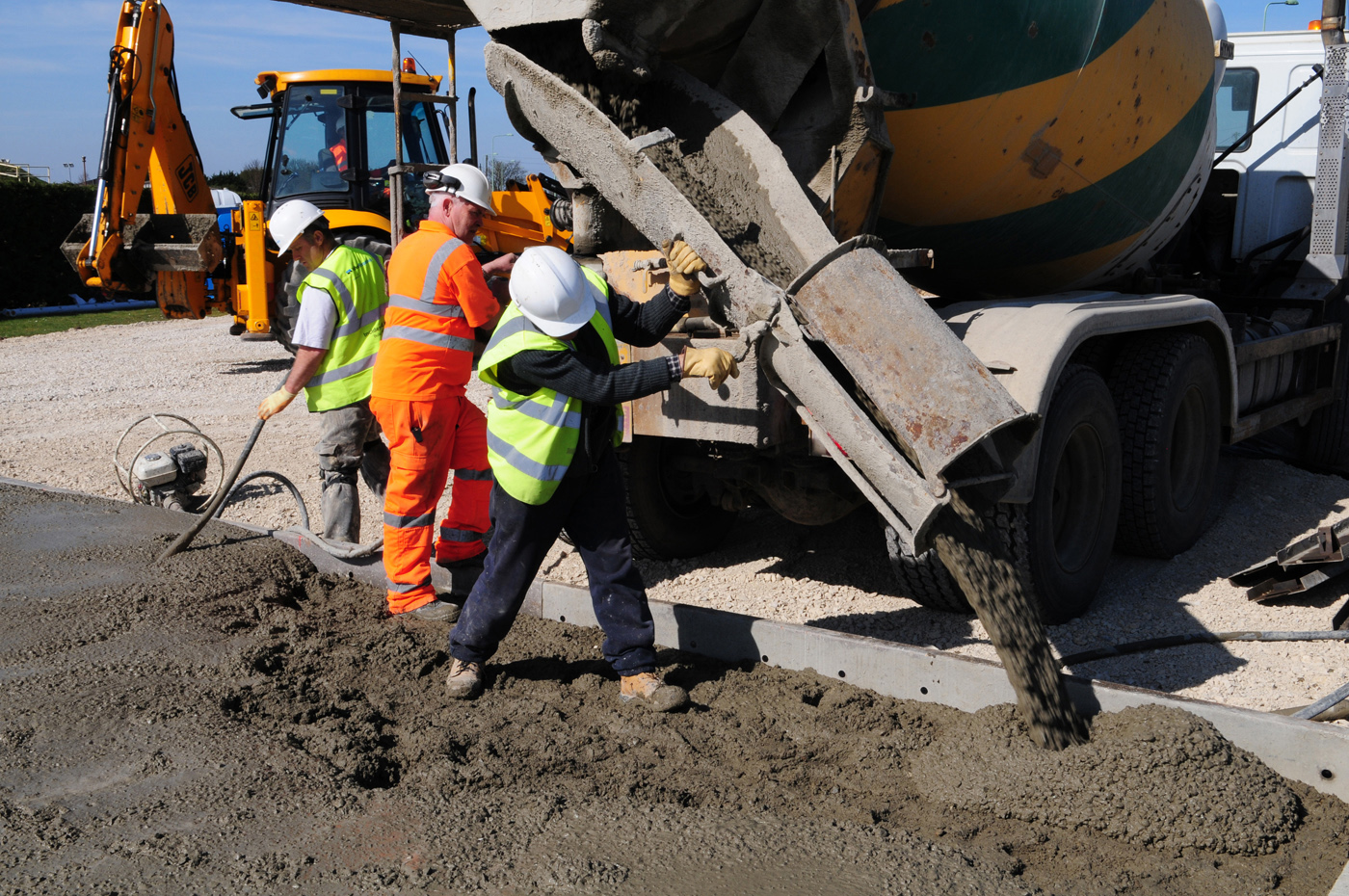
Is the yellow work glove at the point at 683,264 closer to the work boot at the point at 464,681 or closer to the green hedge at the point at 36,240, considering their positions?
the work boot at the point at 464,681

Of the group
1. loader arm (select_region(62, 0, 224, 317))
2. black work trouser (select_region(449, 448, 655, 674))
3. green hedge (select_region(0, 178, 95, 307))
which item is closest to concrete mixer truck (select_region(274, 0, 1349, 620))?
black work trouser (select_region(449, 448, 655, 674))

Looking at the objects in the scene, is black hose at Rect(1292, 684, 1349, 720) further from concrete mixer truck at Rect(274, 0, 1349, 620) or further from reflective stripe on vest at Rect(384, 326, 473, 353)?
reflective stripe on vest at Rect(384, 326, 473, 353)

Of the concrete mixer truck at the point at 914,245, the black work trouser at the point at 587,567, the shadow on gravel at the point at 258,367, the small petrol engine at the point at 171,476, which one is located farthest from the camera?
the shadow on gravel at the point at 258,367

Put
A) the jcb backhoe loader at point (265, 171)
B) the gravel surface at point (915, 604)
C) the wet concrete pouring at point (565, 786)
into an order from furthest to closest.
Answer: the jcb backhoe loader at point (265, 171) → the gravel surface at point (915, 604) → the wet concrete pouring at point (565, 786)

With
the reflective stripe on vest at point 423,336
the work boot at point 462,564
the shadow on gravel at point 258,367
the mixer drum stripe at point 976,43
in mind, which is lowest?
the work boot at point 462,564

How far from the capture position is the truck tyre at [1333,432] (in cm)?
689

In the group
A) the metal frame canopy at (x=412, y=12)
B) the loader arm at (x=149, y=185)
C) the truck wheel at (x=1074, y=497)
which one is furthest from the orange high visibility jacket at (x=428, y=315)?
the loader arm at (x=149, y=185)

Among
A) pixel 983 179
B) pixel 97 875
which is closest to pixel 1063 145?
pixel 983 179

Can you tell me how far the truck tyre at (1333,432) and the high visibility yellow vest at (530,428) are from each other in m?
5.55

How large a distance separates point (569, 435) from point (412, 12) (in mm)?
4263

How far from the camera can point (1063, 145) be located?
14.4ft

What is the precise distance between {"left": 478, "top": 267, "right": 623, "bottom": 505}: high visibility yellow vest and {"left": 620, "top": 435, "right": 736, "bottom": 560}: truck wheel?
4.62 ft

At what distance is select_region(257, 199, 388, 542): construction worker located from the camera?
4805mm

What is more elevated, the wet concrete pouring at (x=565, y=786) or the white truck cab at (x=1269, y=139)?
the white truck cab at (x=1269, y=139)
